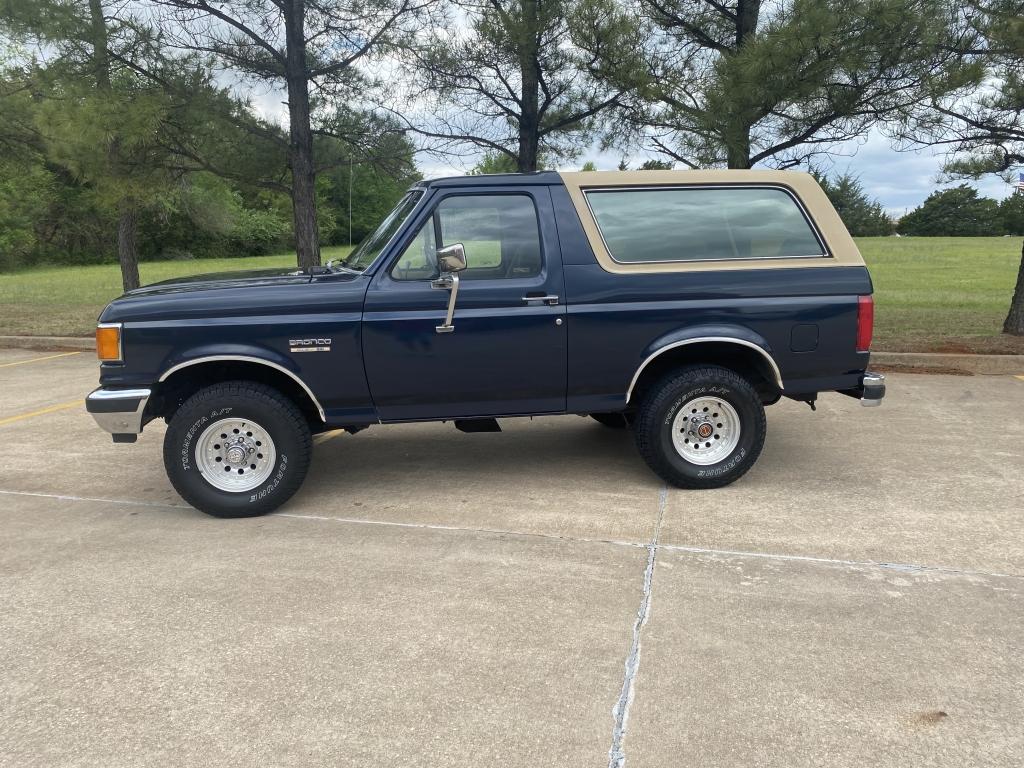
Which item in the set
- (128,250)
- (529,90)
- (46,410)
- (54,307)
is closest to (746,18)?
(529,90)

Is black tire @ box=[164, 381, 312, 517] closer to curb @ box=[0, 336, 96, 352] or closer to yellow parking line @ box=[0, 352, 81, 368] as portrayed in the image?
yellow parking line @ box=[0, 352, 81, 368]

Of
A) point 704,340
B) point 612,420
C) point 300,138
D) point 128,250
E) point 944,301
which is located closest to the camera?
point 704,340

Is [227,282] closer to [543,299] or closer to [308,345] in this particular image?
[308,345]

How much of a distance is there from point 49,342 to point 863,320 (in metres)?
11.2

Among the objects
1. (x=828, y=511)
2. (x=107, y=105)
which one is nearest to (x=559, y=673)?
(x=828, y=511)

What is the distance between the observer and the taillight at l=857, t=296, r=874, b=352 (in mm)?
4773

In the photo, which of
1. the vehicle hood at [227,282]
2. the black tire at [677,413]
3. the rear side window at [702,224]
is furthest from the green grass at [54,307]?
the black tire at [677,413]

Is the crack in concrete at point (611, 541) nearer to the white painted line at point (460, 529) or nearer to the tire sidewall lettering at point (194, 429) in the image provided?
the white painted line at point (460, 529)

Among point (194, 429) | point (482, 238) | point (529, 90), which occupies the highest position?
point (529, 90)

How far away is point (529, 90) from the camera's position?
384 inches

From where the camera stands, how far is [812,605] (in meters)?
3.34

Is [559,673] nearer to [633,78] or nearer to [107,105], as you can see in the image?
[633,78]

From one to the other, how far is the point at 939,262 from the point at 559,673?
37261 mm

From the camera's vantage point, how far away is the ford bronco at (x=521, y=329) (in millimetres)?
4414
